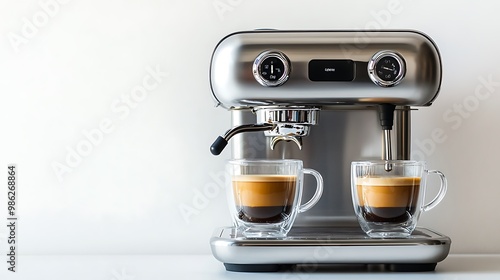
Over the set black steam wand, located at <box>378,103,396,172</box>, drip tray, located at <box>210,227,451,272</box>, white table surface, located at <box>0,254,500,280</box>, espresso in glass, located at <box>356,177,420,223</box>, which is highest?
black steam wand, located at <box>378,103,396,172</box>

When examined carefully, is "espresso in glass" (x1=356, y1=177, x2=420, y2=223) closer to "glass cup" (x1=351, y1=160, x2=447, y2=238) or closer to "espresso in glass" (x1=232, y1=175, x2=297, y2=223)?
"glass cup" (x1=351, y1=160, x2=447, y2=238)

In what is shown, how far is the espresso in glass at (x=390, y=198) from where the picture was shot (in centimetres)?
94

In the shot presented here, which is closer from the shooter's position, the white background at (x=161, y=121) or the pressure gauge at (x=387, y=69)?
the pressure gauge at (x=387, y=69)

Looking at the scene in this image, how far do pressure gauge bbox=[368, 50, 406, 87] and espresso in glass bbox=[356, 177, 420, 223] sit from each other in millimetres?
130

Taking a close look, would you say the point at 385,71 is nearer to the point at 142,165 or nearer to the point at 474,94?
the point at 474,94

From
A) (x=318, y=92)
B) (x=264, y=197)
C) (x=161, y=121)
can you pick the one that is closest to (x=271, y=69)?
(x=318, y=92)

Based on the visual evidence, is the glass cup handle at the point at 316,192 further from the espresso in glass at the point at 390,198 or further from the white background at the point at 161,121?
the white background at the point at 161,121

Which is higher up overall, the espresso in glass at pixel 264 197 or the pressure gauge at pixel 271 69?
the pressure gauge at pixel 271 69

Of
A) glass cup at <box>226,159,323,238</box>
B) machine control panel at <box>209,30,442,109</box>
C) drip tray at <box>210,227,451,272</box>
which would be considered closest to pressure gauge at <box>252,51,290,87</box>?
machine control panel at <box>209,30,442,109</box>

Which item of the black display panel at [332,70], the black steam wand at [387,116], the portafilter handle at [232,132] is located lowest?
the portafilter handle at [232,132]

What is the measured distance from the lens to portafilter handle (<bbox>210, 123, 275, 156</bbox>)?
92cm

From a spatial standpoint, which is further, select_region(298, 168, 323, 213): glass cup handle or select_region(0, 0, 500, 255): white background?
select_region(0, 0, 500, 255): white background

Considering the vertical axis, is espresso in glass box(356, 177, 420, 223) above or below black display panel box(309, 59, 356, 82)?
below

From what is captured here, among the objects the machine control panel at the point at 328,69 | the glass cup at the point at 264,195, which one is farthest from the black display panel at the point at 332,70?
the glass cup at the point at 264,195
